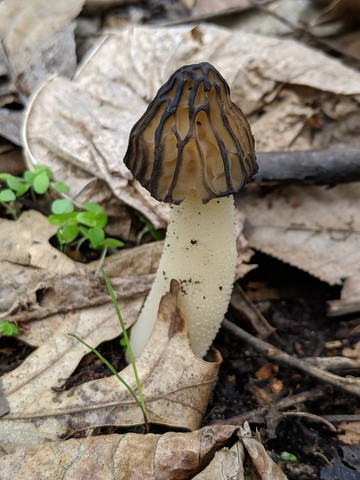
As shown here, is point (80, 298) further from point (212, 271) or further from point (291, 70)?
point (291, 70)

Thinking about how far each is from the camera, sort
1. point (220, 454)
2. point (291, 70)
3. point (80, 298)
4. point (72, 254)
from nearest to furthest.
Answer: point (220, 454)
point (80, 298)
point (72, 254)
point (291, 70)

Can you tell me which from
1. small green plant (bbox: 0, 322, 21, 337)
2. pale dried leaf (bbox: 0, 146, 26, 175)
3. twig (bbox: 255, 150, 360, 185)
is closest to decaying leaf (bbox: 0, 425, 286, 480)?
small green plant (bbox: 0, 322, 21, 337)

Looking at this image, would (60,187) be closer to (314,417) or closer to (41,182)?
(41,182)

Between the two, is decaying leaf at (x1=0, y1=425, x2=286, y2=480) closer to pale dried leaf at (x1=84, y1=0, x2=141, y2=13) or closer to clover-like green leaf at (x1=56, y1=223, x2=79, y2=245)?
clover-like green leaf at (x1=56, y1=223, x2=79, y2=245)

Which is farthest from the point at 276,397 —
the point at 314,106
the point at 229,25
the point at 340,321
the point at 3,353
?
the point at 229,25

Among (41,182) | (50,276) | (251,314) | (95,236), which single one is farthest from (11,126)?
(251,314)

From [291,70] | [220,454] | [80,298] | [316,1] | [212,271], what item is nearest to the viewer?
[220,454]
